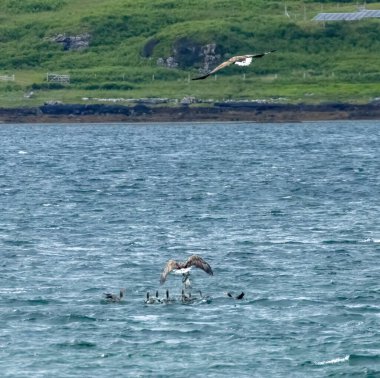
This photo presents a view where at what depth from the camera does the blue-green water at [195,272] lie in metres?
35.4

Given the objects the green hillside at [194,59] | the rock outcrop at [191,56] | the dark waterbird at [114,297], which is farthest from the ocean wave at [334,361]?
the rock outcrop at [191,56]

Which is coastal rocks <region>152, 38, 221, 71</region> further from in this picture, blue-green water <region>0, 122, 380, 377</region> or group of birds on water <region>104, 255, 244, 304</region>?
group of birds on water <region>104, 255, 244, 304</region>

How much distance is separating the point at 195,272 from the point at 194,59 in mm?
136835

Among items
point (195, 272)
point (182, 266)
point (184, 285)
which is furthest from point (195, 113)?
point (182, 266)

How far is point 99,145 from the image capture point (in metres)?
136

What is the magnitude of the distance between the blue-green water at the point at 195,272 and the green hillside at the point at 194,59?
74.3 metres

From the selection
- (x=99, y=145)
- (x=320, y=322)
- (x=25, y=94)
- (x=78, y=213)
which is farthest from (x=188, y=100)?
(x=320, y=322)

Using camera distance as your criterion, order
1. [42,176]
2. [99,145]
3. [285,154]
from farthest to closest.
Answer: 1. [99,145]
2. [285,154]
3. [42,176]

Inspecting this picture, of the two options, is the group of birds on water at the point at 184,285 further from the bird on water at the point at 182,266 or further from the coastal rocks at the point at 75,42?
the coastal rocks at the point at 75,42

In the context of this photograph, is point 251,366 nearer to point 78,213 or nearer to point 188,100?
point 78,213

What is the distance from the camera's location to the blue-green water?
3544cm

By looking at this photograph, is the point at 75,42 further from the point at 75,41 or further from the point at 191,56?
the point at 191,56

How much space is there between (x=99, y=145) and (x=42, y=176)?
1647 inches

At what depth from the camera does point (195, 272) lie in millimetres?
47312
